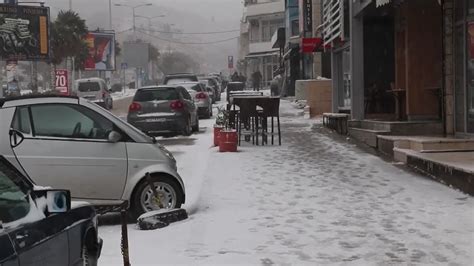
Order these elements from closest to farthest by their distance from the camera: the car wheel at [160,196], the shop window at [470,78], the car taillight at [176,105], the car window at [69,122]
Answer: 1. the car window at [69,122]
2. the car wheel at [160,196]
3. the shop window at [470,78]
4. the car taillight at [176,105]

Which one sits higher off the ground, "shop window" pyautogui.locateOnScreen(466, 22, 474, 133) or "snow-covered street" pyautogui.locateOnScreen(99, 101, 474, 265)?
"shop window" pyautogui.locateOnScreen(466, 22, 474, 133)

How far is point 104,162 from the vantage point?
317 inches

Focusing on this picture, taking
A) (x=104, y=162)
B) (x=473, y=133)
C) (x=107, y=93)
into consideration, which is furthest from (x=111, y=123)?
(x=107, y=93)

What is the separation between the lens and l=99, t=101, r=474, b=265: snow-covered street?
661 cm

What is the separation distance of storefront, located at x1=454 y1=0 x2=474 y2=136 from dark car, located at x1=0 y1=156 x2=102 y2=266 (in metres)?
9.63

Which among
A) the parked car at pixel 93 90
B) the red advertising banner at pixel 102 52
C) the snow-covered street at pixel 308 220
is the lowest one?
the snow-covered street at pixel 308 220

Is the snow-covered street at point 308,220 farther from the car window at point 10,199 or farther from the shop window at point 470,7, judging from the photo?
the shop window at point 470,7

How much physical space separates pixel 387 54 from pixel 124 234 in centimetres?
1551

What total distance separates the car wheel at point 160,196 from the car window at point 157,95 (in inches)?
445

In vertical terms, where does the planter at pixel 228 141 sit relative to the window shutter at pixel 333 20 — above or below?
below

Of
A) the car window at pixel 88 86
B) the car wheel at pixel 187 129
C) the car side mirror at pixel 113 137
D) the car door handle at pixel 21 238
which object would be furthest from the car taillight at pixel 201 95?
the car door handle at pixel 21 238

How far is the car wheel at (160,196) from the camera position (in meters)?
8.35


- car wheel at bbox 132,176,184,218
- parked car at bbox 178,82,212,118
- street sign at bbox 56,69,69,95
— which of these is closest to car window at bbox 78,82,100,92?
street sign at bbox 56,69,69,95

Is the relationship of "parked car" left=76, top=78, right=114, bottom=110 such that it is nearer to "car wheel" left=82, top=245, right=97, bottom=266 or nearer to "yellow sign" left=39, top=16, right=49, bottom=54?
"yellow sign" left=39, top=16, right=49, bottom=54
